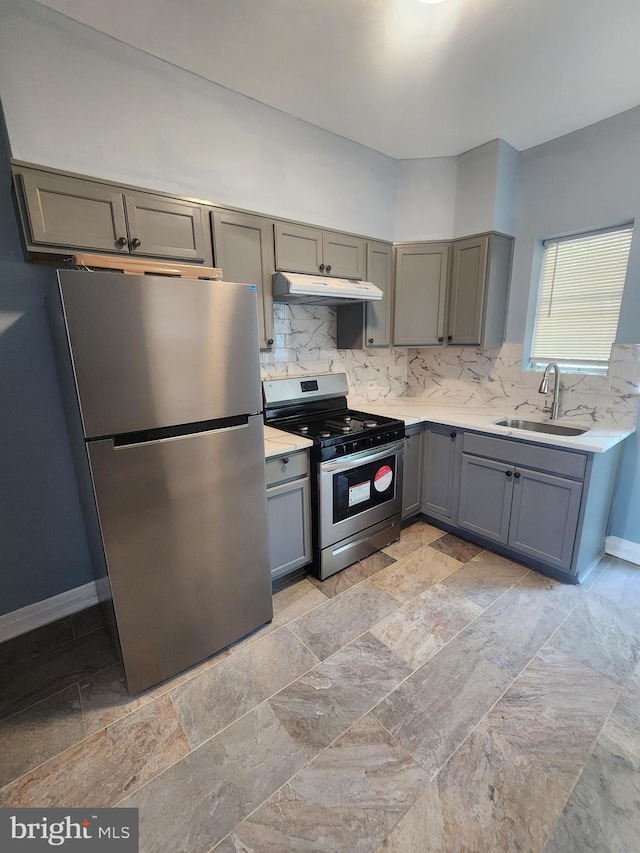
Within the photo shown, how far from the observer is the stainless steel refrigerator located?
1312 mm

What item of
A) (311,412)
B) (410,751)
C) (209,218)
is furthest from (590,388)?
(209,218)

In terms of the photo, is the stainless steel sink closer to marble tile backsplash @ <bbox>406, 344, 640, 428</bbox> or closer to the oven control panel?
marble tile backsplash @ <bbox>406, 344, 640, 428</bbox>

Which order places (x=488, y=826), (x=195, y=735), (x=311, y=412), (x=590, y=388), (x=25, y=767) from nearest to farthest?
(x=488, y=826)
(x=25, y=767)
(x=195, y=735)
(x=590, y=388)
(x=311, y=412)

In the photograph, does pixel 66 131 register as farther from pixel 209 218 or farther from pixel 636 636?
pixel 636 636

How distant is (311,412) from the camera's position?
279cm

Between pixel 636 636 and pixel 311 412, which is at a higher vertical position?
pixel 311 412

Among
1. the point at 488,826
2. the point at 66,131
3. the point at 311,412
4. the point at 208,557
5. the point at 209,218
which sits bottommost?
the point at 488,826

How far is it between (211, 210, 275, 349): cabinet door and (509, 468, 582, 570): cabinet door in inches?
74.1

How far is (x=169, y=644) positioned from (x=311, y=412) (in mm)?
1691

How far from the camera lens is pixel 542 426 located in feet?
8.87

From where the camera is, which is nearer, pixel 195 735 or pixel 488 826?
pixel 488 826

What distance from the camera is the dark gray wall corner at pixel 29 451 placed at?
177cm

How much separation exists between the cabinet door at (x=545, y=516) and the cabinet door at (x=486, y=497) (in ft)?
0.17

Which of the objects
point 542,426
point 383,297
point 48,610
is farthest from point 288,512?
point 542,426
